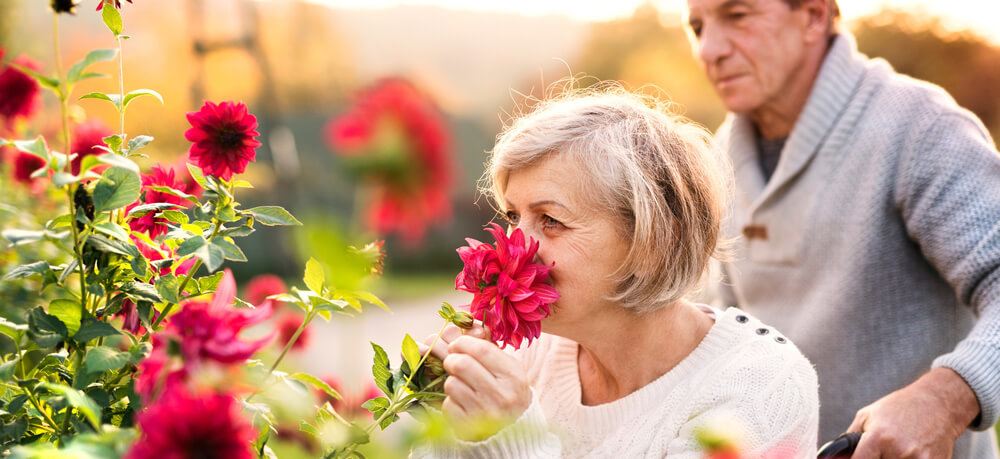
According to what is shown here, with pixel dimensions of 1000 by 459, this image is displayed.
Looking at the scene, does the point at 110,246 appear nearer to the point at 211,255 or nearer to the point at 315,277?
the point at 211,255

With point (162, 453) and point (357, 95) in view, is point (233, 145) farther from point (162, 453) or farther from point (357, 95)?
point (162, 453)

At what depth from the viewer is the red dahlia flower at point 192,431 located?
2.67ft

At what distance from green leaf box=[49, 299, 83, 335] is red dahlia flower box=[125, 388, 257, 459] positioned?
0.49m

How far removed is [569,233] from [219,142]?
2.51 ft

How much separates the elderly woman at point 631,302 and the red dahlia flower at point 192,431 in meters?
0.93

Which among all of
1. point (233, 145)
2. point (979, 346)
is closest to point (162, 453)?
point (233, 145)

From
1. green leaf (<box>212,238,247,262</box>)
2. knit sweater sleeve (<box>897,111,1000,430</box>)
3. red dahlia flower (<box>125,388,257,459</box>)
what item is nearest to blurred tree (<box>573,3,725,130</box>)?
knit sweater sleeve (<box>897,111,1000,430</box>)

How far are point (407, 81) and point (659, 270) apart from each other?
1.20 metres

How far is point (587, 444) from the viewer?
2.19 m

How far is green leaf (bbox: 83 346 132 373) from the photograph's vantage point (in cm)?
112

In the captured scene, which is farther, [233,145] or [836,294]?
[836,294]

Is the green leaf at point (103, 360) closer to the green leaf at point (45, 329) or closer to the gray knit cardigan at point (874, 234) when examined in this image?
the green leaf at point (45, 329)

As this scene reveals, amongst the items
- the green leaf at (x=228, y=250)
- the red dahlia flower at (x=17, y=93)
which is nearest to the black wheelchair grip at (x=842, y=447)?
the green leaf at (x=228, y=250)

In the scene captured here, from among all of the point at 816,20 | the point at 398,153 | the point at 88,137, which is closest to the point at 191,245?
the point at 398,153
